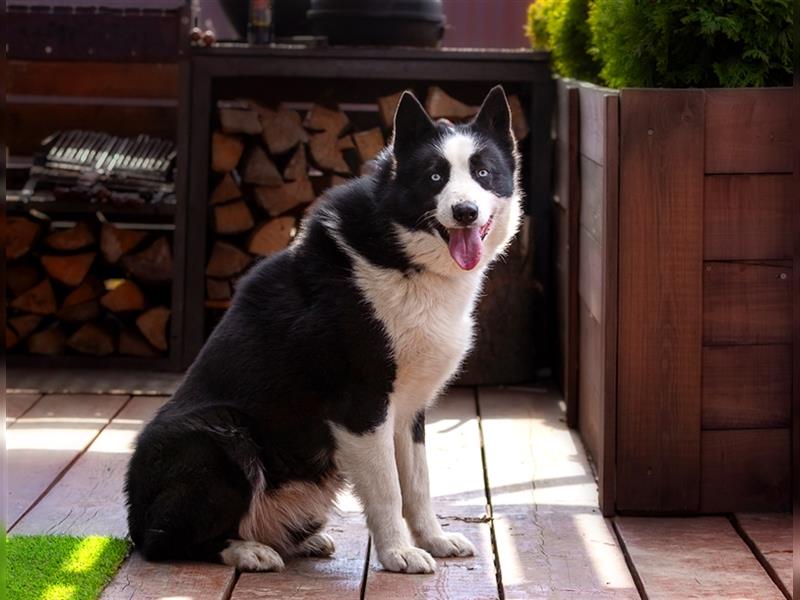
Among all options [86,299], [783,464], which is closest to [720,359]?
[783,464]

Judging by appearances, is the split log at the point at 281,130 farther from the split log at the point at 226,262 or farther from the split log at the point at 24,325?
the split log at the point at 24,325

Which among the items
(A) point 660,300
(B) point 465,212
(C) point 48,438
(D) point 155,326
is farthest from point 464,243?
(D) point 155,326

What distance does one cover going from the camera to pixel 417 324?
3.15 metres

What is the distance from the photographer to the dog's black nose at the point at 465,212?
3.04 m

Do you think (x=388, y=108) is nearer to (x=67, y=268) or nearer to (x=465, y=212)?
(x=67, y=268)

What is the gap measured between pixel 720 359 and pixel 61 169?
331cm

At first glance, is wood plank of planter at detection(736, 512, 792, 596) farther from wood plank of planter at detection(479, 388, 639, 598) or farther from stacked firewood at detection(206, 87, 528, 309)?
stacked firewood at detection(206, 87, 528, 309)

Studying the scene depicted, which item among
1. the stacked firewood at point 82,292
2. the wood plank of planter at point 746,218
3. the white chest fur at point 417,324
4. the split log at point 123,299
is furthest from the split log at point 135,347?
the wood plank of planter at point 746,218

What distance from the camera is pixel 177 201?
559cm

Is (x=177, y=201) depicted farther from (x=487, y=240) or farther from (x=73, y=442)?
(x=487, y=240)

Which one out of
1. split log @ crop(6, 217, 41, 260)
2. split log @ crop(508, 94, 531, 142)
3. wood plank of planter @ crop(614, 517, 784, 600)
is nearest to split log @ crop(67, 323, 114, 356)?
split log @ crop(6, 217, 41, 260)

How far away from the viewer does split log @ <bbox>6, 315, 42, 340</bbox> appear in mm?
5762

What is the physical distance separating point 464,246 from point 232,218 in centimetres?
274

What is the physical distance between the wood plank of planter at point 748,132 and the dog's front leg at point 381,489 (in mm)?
1265
